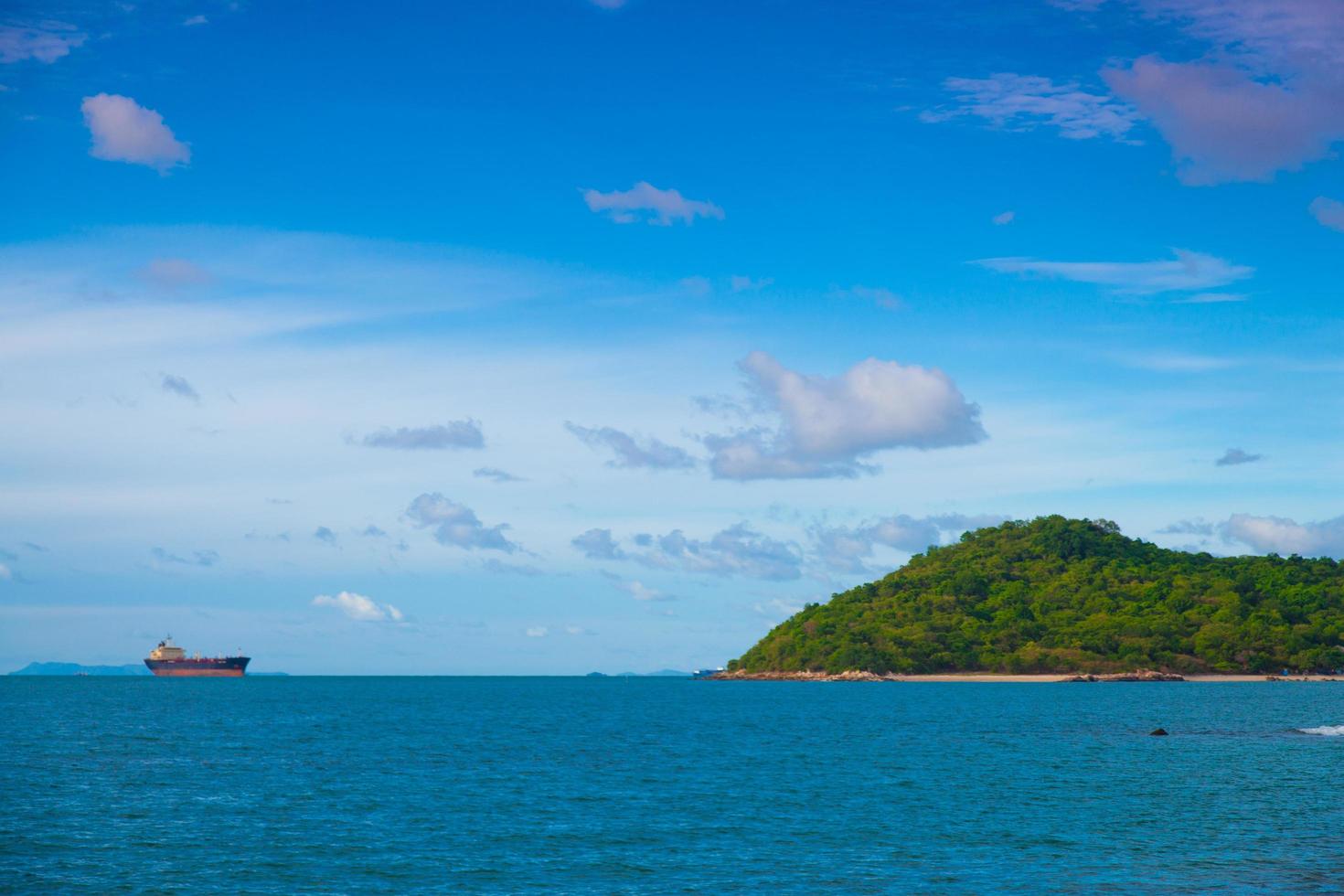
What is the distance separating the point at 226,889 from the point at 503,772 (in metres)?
45.6

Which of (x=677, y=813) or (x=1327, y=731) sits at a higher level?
(x=1327, y=731)

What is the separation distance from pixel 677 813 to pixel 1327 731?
92.4m

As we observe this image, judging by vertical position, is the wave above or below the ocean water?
above

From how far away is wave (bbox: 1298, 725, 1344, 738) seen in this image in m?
127

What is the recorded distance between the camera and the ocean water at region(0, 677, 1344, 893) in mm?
53688

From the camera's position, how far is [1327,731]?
130875 millimetres

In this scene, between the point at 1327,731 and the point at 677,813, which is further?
the point at 1327,731

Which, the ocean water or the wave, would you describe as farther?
the wave

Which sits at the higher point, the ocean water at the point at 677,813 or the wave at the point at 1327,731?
the wave at the point at 1327,731

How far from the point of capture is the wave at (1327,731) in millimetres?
126562

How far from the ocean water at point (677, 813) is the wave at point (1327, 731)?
1.10m

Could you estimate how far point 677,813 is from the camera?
73.4m

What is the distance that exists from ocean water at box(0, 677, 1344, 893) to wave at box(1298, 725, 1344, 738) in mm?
1104

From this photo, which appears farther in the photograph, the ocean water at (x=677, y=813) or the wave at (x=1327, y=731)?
the wave at (x=1327, y=731)
